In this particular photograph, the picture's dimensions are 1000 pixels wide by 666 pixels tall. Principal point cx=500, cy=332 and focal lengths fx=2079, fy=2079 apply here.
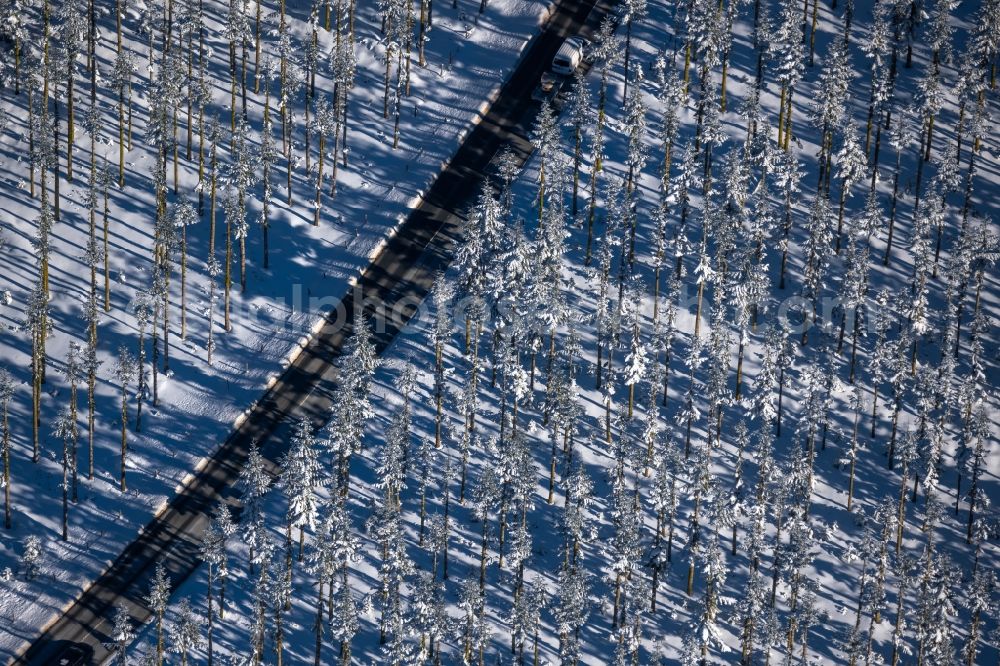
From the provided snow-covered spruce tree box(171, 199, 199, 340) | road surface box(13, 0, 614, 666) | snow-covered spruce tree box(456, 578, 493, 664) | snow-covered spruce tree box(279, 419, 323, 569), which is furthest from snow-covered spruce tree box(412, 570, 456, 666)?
snow-covered spruce tree box(171, 199, 199, 340)

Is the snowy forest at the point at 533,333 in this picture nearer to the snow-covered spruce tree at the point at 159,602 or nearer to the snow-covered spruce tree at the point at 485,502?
the snow-covered spruce tree at the point at 485,502

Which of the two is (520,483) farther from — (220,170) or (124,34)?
(124,34)

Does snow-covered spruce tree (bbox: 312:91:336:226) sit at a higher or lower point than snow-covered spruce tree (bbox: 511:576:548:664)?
higher

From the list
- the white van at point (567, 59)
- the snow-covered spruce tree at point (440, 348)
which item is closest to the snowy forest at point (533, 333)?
the snow-covered spruce tree at point (440, 348)

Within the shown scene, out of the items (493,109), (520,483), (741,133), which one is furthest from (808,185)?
(520,483)

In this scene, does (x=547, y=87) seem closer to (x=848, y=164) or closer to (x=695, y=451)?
(x=848, y=164)

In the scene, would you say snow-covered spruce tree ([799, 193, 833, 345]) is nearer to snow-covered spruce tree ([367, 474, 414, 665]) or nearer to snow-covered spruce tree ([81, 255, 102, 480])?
snow-covered spruce tree ([367, 474, 414, 665])
